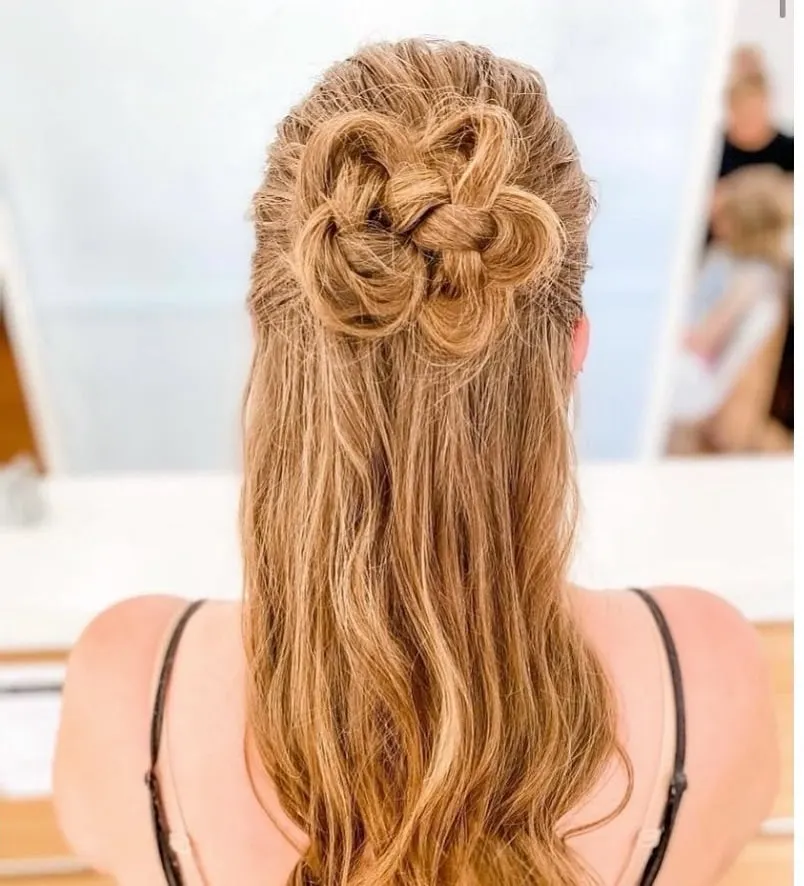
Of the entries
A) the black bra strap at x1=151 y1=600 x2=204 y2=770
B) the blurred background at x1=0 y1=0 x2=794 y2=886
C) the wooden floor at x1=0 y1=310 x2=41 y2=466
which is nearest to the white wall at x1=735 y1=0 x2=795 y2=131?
the blurred background at x1=0 y1=0 x2=794 y2=886

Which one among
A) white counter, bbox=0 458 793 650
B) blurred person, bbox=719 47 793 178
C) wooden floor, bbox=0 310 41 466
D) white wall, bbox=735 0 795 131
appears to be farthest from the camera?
wooden floor, bbox=0 310 41 466

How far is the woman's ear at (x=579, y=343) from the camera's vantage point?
21.4 inches

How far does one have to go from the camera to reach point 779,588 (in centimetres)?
79

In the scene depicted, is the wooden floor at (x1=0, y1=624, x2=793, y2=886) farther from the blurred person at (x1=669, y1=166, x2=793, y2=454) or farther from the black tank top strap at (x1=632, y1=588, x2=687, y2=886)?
the blurred person at (x1=669, y1=166, x2=793, y2=454)

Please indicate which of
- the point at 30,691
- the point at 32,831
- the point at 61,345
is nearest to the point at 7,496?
the point at 30,691

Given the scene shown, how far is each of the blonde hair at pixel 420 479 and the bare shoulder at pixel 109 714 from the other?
0.09m

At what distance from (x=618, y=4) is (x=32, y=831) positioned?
107 cm

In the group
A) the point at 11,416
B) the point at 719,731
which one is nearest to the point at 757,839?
the point at 719,731

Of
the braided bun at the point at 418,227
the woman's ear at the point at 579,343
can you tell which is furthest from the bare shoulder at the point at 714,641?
the braided bun at the point at 418,227

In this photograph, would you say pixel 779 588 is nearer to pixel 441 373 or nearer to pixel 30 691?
pixel 441 373

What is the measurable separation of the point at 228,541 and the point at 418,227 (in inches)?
20.8

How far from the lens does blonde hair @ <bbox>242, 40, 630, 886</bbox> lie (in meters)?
0.43

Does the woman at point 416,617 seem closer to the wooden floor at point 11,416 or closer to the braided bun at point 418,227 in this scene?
the braided bun at point 418,227

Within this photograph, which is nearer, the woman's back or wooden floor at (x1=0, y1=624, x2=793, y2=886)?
the woman's back
